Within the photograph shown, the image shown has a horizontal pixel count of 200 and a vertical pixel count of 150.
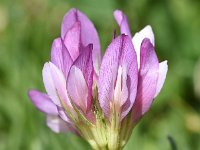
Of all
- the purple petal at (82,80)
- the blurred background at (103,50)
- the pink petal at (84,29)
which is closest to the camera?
the purple petal at (82,80)

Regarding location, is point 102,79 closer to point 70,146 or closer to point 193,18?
point 70,146

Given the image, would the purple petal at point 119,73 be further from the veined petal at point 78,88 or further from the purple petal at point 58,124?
the purple petal at point 58,124

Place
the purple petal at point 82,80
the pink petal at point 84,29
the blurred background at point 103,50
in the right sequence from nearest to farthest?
the purple petal at point 82,80 → the pink petal at point 84,29 → the blurred background at point 103,50

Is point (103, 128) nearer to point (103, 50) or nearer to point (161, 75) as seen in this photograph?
point (161, 75)

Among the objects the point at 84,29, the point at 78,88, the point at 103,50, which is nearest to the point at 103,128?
the point at 78,88

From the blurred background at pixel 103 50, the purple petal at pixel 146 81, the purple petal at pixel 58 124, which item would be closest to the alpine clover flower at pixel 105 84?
the purple petal at pixel 146 81

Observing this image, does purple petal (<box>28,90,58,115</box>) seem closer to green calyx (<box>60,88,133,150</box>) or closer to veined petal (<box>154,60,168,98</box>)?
green calyx (<box>60,88,133,150</box>)

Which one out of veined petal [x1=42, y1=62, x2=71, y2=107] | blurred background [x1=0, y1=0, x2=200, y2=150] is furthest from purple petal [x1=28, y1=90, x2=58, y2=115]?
blurred background [x1=0, y1=0, x2=200, y2=150]

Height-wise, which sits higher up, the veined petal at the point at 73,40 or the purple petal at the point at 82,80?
the veined petal at the point at 73,40
